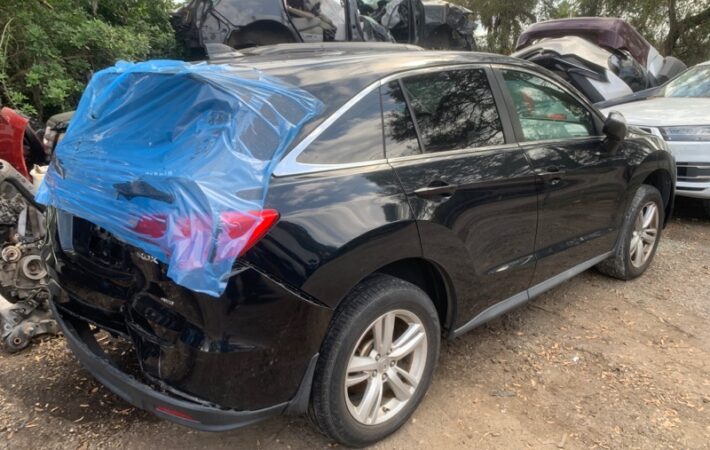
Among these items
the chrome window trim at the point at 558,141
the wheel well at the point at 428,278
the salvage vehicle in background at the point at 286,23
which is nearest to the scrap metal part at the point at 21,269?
the wheel well at the point at 428,278

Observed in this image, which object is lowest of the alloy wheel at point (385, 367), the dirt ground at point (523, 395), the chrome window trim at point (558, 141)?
the dirt ground at point (523, 395)

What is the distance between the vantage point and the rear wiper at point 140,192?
196 centimetres

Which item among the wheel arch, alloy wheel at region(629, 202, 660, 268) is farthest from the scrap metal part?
the wheel arch

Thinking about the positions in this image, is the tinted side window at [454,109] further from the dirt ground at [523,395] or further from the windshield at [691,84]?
the windshield at [691,84]

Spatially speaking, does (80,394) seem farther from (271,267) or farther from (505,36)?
(505,36)

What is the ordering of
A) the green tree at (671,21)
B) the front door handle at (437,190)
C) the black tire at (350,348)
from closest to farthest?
the black tire at (350,348), the front door handle at (437,190), the green tree at (671,21)

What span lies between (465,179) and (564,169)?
0.96 meters

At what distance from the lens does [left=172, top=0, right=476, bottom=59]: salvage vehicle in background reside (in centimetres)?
703

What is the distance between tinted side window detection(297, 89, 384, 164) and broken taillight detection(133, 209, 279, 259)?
1.14 ft

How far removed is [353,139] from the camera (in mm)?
2367

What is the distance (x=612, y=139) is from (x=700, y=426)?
72.9 inches

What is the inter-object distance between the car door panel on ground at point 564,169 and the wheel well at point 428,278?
79 cm

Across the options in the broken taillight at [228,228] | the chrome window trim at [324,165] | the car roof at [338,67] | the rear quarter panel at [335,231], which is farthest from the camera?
the car roof at [338,67]

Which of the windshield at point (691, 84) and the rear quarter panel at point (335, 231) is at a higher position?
the windshield at point (691, 84)
